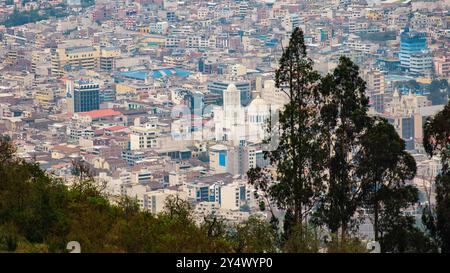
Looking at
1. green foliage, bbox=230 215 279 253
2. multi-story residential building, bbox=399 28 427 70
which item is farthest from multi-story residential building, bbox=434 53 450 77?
green foliage, bbox=230 215 279 253

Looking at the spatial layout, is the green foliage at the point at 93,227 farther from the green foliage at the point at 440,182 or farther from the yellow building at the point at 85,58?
the yellow building at the point at 85,58

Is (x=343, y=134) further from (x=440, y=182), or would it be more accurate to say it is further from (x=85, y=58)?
(x=85, y=58)

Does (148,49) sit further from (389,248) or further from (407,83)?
(389,248)

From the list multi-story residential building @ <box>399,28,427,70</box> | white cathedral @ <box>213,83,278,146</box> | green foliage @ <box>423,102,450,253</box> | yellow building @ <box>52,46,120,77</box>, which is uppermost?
green foliage @ <box>423,102,450,253</box>

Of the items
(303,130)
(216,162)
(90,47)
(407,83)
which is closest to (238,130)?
(216,162)

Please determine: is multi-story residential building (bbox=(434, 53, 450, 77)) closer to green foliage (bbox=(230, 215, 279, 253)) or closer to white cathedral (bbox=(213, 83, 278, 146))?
white cathedral (bbox=(213, 83, 278, 146))

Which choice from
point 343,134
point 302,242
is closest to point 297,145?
point 343,134

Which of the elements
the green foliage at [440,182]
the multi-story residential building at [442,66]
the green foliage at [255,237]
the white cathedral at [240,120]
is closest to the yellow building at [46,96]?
the white cathedral at [240,120]
